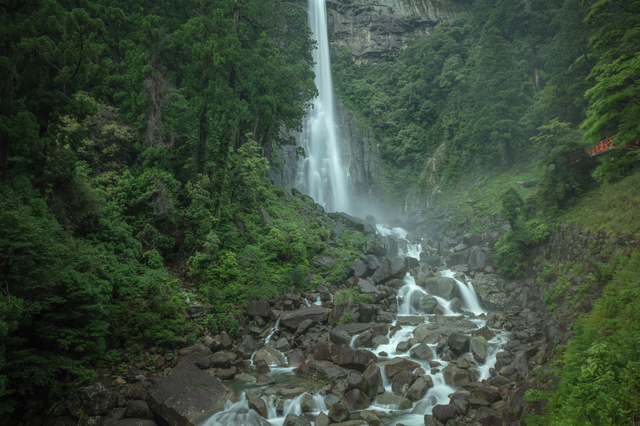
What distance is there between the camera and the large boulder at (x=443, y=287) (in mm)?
17109

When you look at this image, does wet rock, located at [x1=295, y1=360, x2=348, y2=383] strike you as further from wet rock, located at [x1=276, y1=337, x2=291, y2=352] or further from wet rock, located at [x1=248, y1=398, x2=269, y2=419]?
wet rock, located at [x1=248, y1=398, x2=269, y2=419]

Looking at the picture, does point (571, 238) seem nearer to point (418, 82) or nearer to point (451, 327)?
point (451, 327)

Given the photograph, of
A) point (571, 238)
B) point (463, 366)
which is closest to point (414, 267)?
point (571, 238)

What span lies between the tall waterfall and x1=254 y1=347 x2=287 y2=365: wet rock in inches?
983

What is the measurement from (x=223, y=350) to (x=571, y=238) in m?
14.9

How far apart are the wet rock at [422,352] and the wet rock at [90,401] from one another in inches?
359

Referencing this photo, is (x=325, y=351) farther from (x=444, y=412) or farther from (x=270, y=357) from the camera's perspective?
(x=444, y=412)

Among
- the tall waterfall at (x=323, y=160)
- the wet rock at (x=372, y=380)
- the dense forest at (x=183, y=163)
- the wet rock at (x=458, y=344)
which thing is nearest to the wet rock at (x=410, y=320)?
the wet rock at (x=458, y=344)

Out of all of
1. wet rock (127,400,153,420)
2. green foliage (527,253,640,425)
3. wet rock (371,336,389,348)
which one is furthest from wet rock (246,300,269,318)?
green foliage (527,253,640,425)

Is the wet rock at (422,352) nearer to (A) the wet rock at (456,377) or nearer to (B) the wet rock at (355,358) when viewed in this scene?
(A) the wet rock at (456,377)

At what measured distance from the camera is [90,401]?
25.3ft

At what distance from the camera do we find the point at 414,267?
20.8 metres

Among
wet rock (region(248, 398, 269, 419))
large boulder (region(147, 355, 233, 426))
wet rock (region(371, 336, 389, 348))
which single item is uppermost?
large boulder (region(147, 355, 233, 426))

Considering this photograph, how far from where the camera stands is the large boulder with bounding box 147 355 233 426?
25.0 feet
